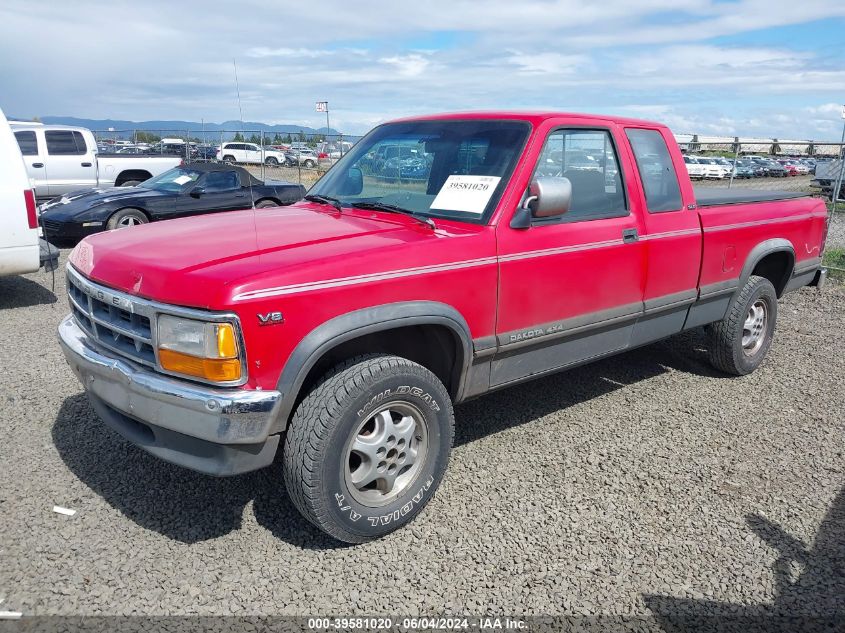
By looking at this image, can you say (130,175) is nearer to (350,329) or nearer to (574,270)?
(574,270)

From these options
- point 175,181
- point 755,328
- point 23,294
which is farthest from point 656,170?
point 175,181

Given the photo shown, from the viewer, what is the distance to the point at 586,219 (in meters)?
3.98

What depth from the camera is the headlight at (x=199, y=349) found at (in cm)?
264

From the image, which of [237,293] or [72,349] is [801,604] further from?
[72,349]

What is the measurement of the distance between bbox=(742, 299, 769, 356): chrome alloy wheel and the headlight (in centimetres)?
442

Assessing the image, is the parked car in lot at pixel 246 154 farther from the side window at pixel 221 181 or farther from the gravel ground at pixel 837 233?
the gravel ground at pixel 837 233

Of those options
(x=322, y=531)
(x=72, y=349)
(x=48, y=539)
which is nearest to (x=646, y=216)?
(x=322, y=531)

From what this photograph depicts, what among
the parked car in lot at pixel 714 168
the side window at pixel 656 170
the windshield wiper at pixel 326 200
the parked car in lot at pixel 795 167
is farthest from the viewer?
the parked car in lot at pixel 795 167

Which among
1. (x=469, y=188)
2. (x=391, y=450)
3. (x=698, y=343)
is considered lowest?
(x=698, y=343)

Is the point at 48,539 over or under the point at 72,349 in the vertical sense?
under

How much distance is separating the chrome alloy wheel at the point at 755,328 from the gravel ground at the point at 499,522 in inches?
26.9

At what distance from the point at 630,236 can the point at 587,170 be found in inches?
19.4

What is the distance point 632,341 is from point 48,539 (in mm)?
3548

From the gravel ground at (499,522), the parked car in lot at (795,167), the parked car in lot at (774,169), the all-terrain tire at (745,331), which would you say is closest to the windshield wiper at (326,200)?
the gravel ground at (499,522)
